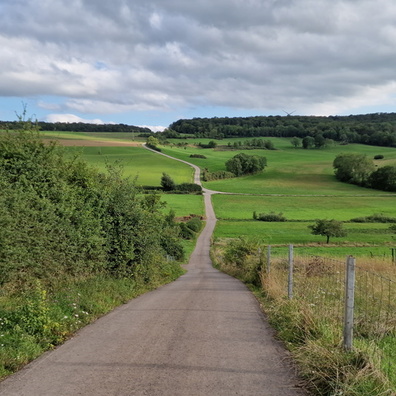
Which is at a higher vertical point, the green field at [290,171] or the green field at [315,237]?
the green field at [290,171]

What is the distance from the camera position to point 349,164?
4363 inches

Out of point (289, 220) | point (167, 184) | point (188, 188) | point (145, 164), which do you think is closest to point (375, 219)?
point (289, 220)

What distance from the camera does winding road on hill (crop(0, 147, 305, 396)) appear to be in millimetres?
4531

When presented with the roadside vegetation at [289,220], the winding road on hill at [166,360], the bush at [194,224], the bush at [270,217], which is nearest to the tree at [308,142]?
the roadside vegetation at [289,220]

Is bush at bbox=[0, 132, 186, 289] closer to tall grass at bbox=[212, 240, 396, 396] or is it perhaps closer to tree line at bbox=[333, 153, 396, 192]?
tall grass at bbox=[212, 240, 396, 396]

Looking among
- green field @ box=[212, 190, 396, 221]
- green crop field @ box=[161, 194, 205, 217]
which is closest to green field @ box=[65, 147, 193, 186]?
green crop field @ box=[161, 194, 205, 217]

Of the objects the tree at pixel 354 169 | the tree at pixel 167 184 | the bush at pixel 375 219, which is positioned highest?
the tree at pixel 354 169

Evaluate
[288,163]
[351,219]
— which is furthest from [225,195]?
[288,163]

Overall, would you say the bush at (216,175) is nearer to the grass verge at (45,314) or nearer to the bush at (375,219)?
the bush at (375,219)

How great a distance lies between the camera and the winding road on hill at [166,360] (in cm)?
453

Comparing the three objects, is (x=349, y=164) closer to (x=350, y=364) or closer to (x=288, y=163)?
(x=288, y=163)

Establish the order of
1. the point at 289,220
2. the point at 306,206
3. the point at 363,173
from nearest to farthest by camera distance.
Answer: the point at 289,220, the point at 306,206, the point at 363,173

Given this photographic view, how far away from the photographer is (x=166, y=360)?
536 centimetres

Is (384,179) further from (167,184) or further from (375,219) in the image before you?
(167,184)
